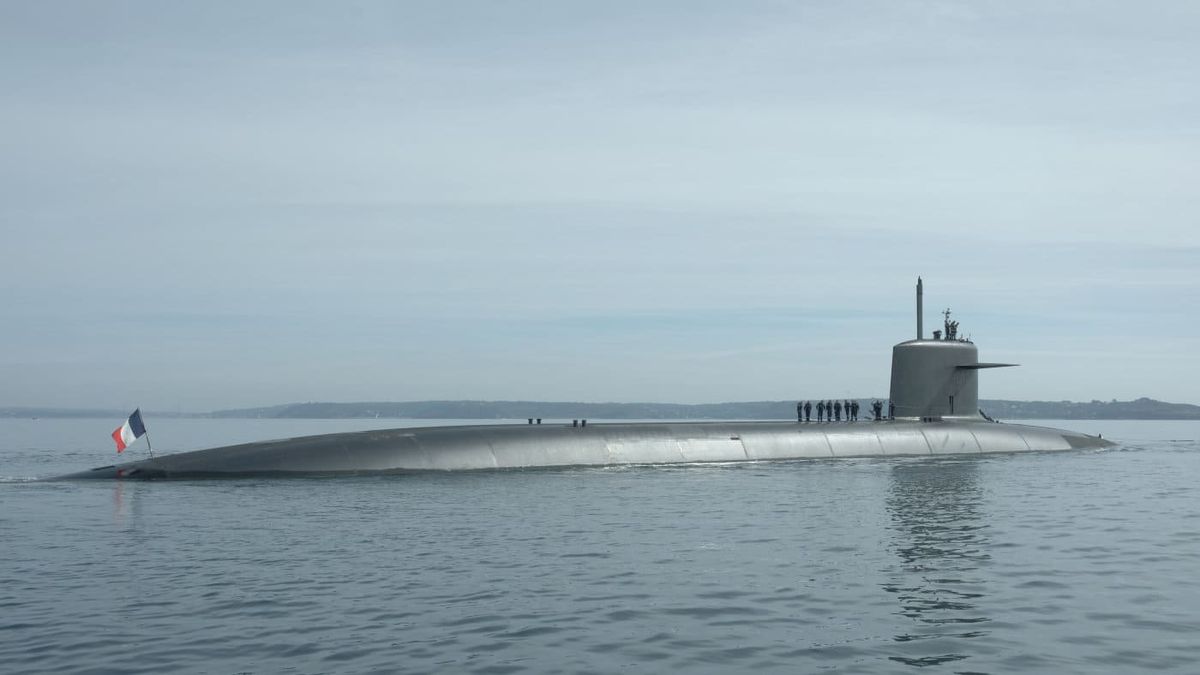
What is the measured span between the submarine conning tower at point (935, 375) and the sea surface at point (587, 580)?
16.7 m

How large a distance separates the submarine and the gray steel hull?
0.04 m

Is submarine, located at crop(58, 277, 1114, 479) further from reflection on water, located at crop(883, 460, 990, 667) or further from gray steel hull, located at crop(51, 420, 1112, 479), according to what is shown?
reflection on water, located at crop(883, 460, 990, 667)

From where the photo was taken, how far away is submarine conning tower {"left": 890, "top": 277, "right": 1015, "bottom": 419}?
43.3 metres

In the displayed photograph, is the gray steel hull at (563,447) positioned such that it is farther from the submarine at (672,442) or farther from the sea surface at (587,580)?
the sea surface at (587,580)

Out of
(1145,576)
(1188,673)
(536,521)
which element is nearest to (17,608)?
(536,521)

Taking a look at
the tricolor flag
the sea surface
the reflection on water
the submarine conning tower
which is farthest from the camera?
the submarine conning tower

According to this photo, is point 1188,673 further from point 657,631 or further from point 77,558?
point 77,558

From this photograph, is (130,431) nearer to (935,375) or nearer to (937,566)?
(937,566)

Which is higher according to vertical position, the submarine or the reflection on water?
the submarine

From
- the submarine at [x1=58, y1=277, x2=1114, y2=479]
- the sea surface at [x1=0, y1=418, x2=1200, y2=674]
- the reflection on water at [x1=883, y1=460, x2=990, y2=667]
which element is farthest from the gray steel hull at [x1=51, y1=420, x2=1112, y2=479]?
the reflection on water at [x1=883, y1=460, x2=990, y2=667]

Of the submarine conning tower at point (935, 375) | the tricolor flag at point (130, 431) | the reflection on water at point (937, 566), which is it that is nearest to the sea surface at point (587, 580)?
the reflection on water at point (937, 566)

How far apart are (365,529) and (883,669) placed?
11137 mm

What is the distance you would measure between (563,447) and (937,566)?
60.1 ft

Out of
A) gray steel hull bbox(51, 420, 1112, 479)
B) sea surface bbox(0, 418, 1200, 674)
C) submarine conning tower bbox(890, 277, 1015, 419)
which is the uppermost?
submarine conning tower bbox(890, 277, 1015, 419)
